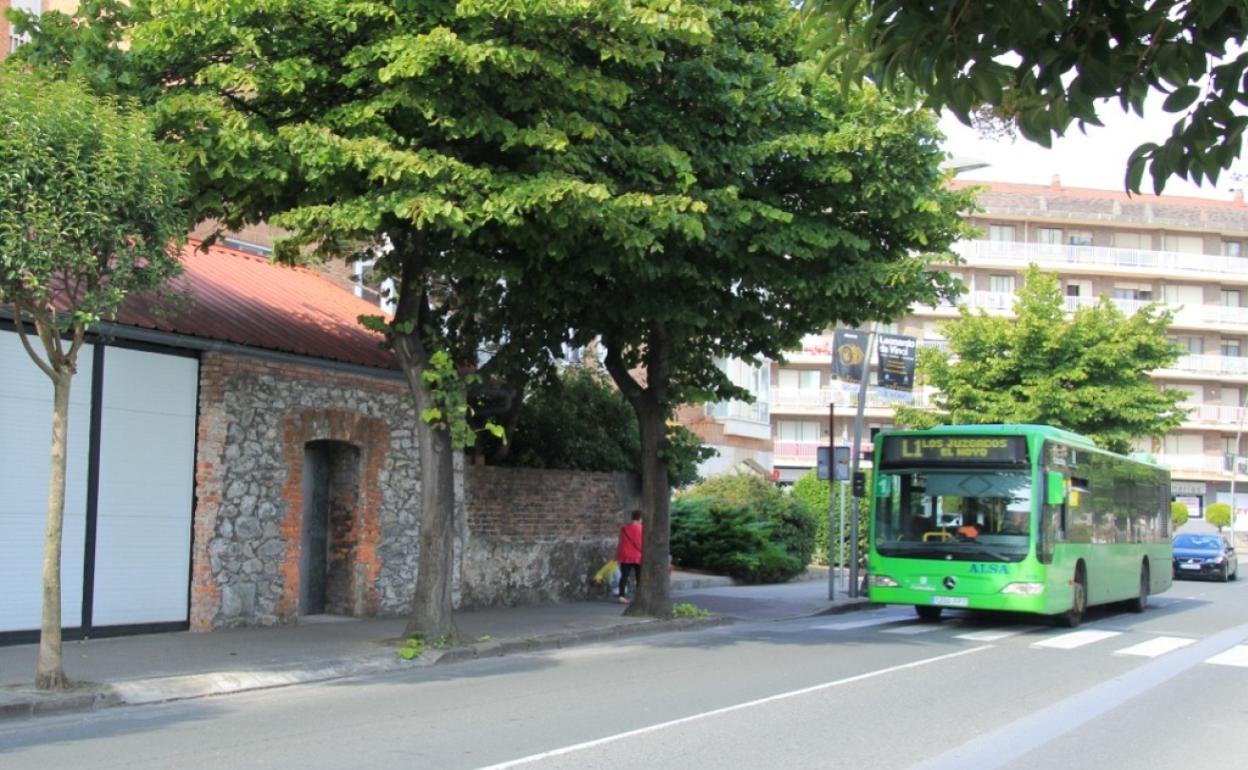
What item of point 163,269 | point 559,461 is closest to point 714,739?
point 163,269

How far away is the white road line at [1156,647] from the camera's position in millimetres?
16000

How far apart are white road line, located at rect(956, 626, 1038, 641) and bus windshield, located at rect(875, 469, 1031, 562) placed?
1.09 metres

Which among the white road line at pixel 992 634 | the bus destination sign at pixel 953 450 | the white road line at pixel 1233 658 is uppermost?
the bus destination sign at pixel 953 450

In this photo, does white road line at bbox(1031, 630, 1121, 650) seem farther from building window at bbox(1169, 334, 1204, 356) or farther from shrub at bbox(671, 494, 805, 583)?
building window at bbox(1169, 334, 1204, 356)

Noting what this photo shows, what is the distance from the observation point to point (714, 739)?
9094 millimetres

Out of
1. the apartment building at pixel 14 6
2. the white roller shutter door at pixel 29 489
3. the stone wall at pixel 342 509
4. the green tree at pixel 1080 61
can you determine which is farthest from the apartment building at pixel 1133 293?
the green tree at pixel 1080 61

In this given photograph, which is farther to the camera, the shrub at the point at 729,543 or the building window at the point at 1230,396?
the building window at the point at 1230,396

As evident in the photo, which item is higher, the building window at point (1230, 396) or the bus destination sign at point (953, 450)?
the building window at point (1230, 396)

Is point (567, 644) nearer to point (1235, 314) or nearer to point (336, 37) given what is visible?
point (336, 37)

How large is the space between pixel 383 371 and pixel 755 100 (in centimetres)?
649

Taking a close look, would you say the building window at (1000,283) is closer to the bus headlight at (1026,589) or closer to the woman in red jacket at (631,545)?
the woman in red jacket at (631,545)

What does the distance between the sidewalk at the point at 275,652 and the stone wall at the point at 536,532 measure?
0.49 m

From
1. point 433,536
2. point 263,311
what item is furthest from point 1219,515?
point 433,536

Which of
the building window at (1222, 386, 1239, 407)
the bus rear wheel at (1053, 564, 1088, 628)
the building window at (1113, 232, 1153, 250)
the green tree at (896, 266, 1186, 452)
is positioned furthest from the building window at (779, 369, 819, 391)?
the bus rear wheel at (1053, 564, 1088, 628)
